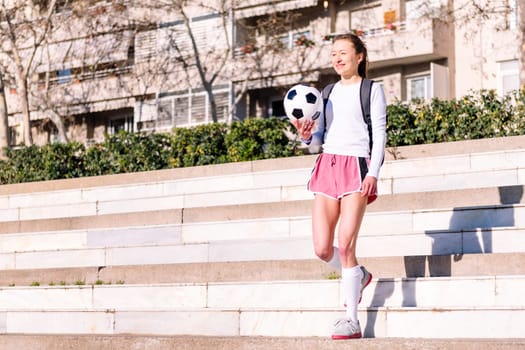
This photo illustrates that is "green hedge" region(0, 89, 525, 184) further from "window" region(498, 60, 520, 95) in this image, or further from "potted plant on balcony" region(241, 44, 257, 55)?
"potted plant on balcony" region(241, 44, 257, 55)

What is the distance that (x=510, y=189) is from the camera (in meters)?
10.9

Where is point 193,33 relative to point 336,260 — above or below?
above

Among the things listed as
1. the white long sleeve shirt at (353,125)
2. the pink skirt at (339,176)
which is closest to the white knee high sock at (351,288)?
the pink skirt at (339,176)

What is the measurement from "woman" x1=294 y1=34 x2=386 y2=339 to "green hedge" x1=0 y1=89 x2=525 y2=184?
7277 millimetres

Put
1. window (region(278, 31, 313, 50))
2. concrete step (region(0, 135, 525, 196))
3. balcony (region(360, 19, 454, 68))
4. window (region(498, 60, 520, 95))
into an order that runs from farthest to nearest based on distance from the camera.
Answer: window (region(278, 31, 313, 50)), balcony (region(360, 19, 454, 68)), window (region(498, 60, 520, 95)), concrete step (region(0, 135, 525, 196))

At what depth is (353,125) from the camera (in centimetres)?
746

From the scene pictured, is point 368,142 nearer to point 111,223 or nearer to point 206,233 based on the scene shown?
point 206,233

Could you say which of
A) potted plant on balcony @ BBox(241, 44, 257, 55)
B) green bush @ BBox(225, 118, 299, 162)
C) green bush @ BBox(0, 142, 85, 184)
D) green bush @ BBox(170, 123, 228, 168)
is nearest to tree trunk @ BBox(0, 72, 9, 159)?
green bush @ BBox(0, 142, 85, 184)

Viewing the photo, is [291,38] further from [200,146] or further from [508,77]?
[200,146]

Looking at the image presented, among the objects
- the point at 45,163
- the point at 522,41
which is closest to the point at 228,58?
the point at 45,163

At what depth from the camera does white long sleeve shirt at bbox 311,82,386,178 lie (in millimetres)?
7410

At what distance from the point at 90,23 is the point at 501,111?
18.5 meters

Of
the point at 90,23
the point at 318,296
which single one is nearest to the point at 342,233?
the point at 318,296

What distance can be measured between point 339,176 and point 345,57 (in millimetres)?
904
